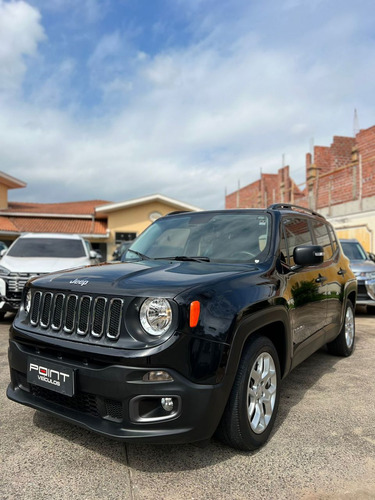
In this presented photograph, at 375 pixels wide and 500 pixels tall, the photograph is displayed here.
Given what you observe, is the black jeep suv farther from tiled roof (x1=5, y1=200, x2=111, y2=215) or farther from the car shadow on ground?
tiled roof (x1=5, y1=200, x2=111, y2=215)

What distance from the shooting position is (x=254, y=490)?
2354mm

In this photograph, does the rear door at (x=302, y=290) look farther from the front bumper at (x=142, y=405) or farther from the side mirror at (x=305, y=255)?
the front bumper at (x=142, y=405)

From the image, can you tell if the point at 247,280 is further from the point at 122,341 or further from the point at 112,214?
the point at 112,214

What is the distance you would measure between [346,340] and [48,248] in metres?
6.01

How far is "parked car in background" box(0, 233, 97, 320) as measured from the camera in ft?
22.3

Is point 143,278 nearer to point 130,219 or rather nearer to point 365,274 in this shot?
point 365,274

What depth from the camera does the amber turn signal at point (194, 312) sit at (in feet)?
7.75

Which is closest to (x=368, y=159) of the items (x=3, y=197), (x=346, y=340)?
(x=346, y=340)

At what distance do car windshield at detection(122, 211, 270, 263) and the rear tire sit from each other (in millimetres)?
2304

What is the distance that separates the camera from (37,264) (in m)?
7.31

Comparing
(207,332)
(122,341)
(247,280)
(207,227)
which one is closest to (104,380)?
(122,341)

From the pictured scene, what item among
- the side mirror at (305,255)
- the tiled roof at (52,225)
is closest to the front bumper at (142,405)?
the side mirror at (305,255)

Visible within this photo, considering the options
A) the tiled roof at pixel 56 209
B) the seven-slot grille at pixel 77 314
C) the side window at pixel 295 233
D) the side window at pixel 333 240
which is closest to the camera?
the seven-slot grille at pixel 77 314

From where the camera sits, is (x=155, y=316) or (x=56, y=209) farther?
(x=56, y=209)
